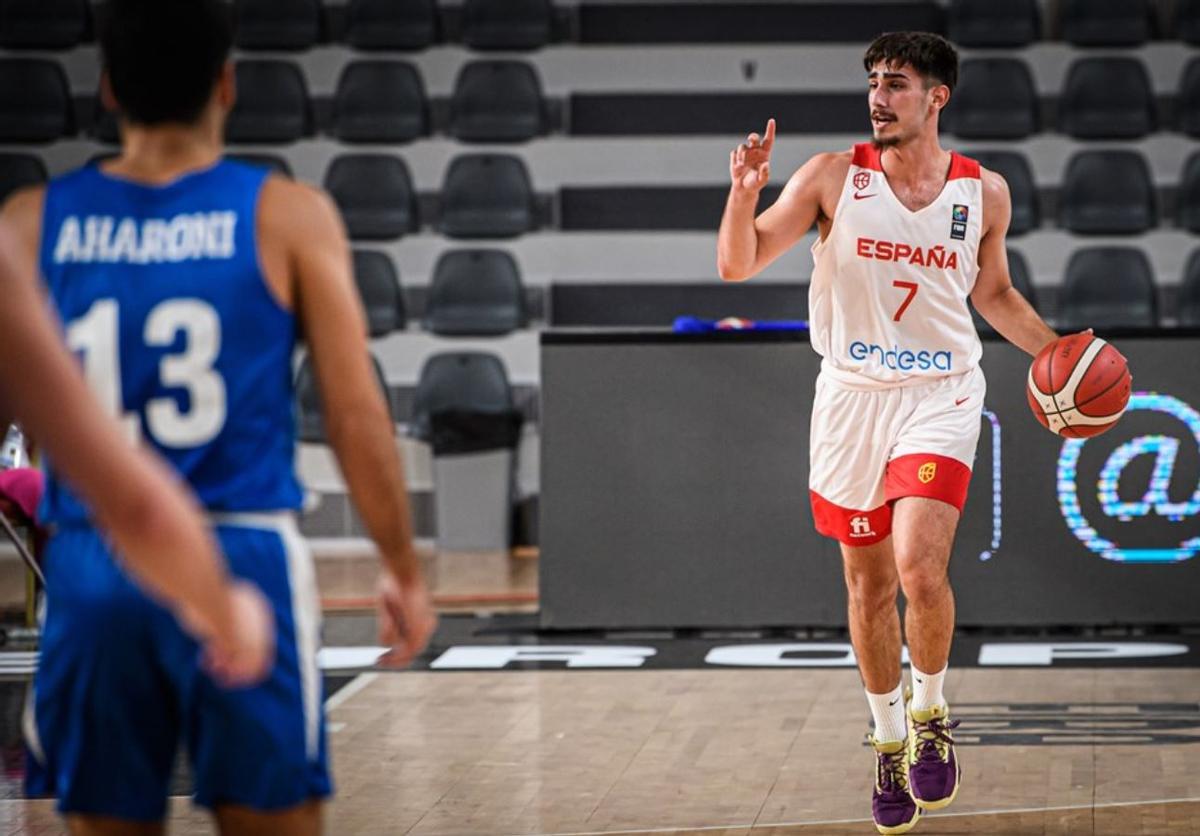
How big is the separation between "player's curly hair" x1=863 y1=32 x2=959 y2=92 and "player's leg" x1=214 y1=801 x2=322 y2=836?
318 cm

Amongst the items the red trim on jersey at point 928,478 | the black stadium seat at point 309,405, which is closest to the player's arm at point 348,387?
the red trim on jersey at point 928,478

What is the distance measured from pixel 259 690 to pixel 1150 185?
10.6 metres

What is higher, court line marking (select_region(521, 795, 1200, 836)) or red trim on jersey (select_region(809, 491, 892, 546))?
red trim on jersey (select_region(809, 491, 892, 546))

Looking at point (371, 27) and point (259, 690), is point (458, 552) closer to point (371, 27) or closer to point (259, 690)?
point (371, 27)

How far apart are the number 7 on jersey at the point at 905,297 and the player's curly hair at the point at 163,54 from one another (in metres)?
2.78

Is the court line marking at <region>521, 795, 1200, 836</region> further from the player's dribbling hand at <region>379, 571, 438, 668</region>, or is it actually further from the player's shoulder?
the player's shoulder

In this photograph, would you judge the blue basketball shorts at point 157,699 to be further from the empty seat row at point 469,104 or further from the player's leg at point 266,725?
the empty seat row at point 469,104

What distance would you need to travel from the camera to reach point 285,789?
2449 mm

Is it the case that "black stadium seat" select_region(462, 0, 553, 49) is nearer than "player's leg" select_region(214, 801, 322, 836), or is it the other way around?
"player's leg" select_region(214, 801, 322, 836)

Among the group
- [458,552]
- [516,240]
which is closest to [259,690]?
[458,552]

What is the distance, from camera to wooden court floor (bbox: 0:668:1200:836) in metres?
5.01

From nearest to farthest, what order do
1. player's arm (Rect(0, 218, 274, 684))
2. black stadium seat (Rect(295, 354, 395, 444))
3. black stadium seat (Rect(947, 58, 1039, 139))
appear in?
player's arm (Rect(0, 218, 274, 684)) < black stadium seat (Rect(295, 354, 395, 444)) < black stadium seat (Rect(947, 58, 1039, 139))

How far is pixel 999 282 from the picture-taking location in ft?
17.0

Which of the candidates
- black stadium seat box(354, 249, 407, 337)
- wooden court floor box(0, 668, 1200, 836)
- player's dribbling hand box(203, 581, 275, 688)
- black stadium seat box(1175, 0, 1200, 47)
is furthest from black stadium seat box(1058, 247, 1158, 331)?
player's dribbling hand box(203, 581, 275, 688)
